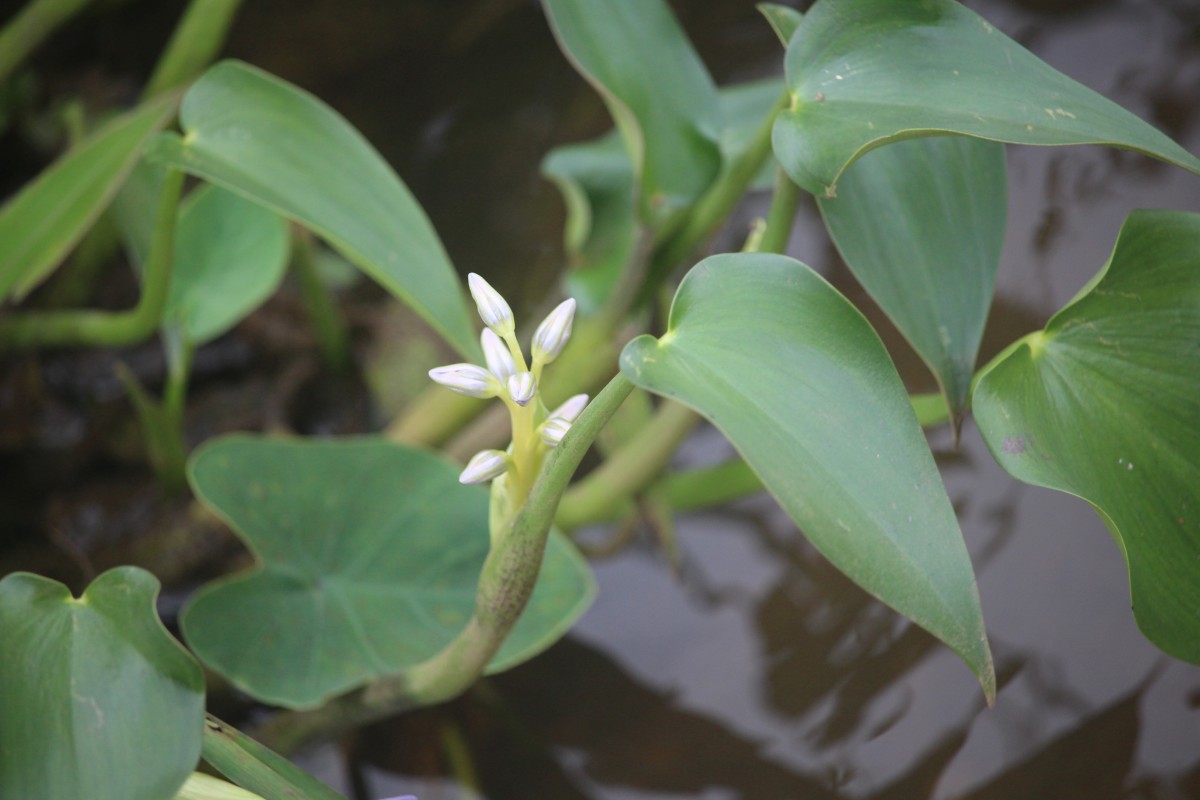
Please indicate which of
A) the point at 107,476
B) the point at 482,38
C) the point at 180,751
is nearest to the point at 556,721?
the point at 180,751

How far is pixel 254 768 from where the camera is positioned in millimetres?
476

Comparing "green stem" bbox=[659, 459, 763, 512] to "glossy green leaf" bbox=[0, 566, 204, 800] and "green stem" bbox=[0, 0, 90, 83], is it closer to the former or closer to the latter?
"glossy green leaf" bbox=[0, 566, 204, 800]

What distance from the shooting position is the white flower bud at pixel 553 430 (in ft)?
1.47

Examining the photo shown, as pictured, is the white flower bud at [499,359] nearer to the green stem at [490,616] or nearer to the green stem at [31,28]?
the green stem at [490,616]

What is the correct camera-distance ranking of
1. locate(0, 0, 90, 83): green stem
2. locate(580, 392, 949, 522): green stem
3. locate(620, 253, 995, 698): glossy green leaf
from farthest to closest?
1. locate(0, 0, 90, 83): green stem
2. locate(580, 392, 949, 522): green stem
3. locate(620, 253, 995, 698): glossy green leaf

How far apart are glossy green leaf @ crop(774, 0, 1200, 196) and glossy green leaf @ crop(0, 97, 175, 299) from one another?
49cm

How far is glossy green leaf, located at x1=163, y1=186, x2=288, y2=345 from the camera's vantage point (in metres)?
0.88

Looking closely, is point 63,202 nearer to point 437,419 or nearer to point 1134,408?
point 437,419

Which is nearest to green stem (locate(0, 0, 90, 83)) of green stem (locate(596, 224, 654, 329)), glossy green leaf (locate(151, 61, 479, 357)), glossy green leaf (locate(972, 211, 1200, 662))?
glossy green leaf (locate(151, 61, 479, 357))

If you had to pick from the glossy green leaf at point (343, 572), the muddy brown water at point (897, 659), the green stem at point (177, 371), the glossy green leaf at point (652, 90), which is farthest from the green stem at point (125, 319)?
the muddy brown water at point (897, 659)

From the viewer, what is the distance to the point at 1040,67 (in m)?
0.51

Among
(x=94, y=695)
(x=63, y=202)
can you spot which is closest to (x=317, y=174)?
(x=63, y=202)

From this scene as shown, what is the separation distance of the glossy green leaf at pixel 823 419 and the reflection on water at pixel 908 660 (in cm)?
42

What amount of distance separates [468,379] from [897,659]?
0.51m
